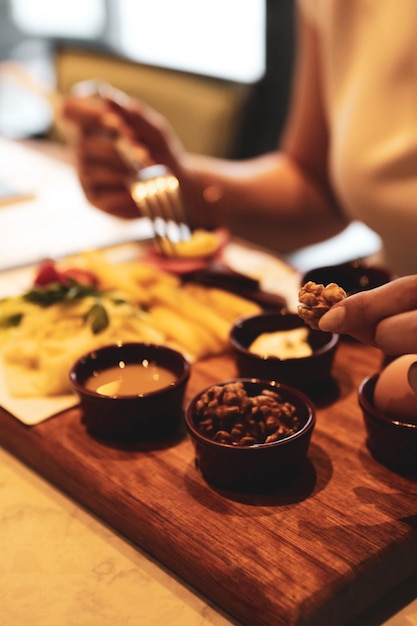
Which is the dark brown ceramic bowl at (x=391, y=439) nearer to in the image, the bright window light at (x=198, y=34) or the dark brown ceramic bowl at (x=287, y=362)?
the dark brown ceramic bowl at (x=287, y=362)

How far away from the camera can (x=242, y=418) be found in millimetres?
1007

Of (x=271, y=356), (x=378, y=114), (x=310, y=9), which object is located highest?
(x=310, y=9)

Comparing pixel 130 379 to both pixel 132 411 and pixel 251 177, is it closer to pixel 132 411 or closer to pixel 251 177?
pixel 132 411

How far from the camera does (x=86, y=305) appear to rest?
1.32 meters

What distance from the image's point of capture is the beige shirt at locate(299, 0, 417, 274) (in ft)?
4.75

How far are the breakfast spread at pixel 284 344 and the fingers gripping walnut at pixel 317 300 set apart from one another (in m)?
0.37

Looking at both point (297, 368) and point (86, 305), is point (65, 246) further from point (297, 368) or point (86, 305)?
point (297, 368)

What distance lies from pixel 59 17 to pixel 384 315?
480cm

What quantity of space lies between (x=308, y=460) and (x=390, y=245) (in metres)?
0.65

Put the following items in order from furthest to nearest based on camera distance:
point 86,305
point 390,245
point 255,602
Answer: point 390,245
point 86,305
point 255,602

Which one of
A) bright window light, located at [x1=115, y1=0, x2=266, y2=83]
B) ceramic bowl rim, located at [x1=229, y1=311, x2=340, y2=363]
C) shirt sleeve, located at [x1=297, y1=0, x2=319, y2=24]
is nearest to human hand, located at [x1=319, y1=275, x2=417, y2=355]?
Result: ceramic bowl rim, located at [x1=229, y1=311, x2=340, y2=363]

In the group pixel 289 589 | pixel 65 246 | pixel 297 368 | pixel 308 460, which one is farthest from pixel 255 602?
pixel 65 246

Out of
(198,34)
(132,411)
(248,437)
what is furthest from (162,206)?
(198,34)

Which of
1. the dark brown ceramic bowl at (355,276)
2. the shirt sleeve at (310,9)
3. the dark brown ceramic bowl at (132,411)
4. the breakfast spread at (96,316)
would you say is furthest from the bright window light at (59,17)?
the dark brown ceramic bowl at (132,411)
